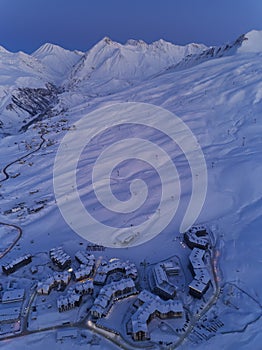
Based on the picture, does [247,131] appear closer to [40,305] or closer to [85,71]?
[40,305]

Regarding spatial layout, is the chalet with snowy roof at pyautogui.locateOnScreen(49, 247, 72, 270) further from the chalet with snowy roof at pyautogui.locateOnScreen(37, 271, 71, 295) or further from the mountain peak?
the mountain peak

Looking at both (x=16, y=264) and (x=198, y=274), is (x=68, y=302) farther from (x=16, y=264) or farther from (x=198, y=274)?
(x=198, y=274)

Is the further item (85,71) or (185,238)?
(85,71)

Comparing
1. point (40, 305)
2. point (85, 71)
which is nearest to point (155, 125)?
point (40, 305)

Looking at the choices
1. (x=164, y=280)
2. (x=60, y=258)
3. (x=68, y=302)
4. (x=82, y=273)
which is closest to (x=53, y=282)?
(x=82, y=273)

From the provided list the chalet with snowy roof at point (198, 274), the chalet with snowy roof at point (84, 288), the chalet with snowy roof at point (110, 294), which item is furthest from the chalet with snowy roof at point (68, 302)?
the chalet with snowy roof at point (198, 274)

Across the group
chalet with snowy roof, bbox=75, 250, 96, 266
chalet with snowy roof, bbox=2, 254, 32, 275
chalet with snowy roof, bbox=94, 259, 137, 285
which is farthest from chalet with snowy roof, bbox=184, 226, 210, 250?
chalet with snowy roof, bbox=2, 254, 32, 275
